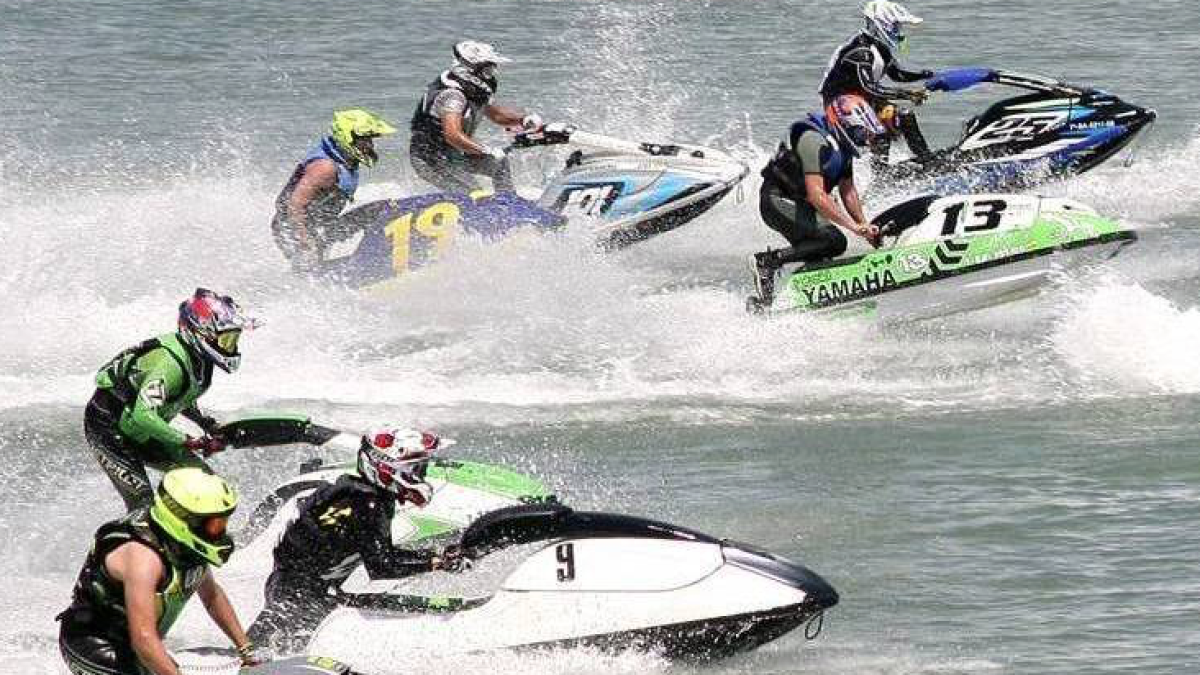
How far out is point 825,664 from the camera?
422 inches

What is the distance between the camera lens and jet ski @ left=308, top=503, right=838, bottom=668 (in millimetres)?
10297

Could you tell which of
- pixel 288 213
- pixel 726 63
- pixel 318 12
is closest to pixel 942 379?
pixel 288 213

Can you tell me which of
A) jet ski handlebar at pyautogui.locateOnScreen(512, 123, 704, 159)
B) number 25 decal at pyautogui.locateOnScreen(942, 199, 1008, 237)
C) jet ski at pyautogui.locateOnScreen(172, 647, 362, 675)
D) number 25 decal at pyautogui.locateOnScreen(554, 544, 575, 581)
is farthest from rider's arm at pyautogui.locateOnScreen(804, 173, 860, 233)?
jet ski at pyautogui.locateOnScreen(172, 647, 362, 675)

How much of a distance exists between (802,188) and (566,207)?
2802mm

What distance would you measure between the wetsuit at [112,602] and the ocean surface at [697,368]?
2.07 m

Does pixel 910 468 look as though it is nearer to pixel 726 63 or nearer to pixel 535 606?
pixel 535 606

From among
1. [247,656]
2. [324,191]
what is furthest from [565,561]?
[324,191]

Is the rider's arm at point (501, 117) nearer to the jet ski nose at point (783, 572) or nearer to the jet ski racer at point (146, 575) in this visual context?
the jet ski nose at point (783, 572)

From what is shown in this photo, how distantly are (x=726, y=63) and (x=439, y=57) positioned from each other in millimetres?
3585

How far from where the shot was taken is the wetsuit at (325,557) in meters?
9.81

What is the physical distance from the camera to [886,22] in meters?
18.3

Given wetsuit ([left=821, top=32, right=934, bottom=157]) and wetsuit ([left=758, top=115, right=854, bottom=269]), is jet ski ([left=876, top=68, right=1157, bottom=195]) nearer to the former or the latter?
wetsuit ([left=821, top=32, right=934, bottom=157])

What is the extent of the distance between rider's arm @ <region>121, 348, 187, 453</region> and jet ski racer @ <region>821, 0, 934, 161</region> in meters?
8.09

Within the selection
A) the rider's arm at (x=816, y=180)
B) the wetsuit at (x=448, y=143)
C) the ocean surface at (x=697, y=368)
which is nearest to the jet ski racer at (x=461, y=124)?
the wetsuit at (x=448, y=143)
